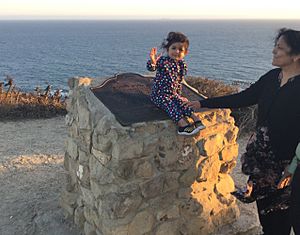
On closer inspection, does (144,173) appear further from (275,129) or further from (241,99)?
(275,129)

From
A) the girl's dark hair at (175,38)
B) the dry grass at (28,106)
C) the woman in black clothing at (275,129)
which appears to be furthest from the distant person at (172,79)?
the dry grass at (28,106)

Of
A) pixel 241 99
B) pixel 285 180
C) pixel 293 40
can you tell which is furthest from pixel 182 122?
pixel 293 40

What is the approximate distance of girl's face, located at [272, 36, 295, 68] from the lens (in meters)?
3.10

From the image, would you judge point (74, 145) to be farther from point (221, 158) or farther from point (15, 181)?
point (15, 181)

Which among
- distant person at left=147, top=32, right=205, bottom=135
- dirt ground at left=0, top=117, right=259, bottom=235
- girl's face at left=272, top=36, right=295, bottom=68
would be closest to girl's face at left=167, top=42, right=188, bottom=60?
distant person at left=147, top=32, right=205, bottom=135

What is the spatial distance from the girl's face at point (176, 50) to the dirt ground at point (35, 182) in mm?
2035

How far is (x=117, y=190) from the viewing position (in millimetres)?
3582

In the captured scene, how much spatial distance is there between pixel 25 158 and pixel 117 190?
3730 mm

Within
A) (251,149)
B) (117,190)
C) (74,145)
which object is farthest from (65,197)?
(251,149)

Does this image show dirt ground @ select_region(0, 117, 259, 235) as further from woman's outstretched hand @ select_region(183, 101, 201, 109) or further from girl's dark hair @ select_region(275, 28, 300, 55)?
girl's dark hair @ select_region(275, 28, 300, 55)

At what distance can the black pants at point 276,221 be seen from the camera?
356 cm

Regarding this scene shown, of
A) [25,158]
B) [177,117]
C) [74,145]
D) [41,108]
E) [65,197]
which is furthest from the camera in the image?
[41,108]

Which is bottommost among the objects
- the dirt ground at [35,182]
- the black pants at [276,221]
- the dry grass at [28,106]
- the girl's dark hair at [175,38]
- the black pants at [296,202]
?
the dirt ground at [35,182]

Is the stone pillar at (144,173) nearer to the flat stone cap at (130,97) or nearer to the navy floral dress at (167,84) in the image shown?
the flat stone cap at (130,97)
